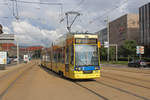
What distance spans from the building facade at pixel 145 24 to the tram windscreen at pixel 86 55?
5428 cm

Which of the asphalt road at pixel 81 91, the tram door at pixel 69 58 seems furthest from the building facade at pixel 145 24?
the asphalt road at pixel 81 91

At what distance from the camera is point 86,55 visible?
1241 centimetres

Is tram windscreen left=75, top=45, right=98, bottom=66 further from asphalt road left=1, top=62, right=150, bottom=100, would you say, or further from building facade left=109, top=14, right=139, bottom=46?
building facade left=109, top=14, right=139, bottom=46

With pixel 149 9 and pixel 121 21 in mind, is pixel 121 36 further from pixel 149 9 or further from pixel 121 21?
pixel 149 9

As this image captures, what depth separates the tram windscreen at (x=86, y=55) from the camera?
1232 centimetres

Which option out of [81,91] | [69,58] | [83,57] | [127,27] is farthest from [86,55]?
[127,27]

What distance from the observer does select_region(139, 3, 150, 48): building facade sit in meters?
63.8

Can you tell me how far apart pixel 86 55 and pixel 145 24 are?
190ft

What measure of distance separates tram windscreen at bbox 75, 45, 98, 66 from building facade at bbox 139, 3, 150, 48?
54.3 m

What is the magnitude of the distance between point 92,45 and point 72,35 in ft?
4.68

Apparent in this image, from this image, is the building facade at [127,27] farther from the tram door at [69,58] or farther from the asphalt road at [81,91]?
the asphalt road at [81,91]

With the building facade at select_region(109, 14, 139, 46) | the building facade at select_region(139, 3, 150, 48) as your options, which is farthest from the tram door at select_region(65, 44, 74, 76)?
the building facade at select_region(109, 14, 139, 46)

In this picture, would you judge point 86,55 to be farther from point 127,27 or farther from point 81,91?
point 127,27

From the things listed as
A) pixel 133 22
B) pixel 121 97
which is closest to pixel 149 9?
pixel 133 22
